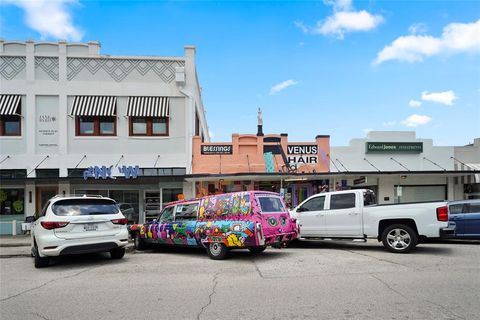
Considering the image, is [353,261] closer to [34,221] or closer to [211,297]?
[211,297]

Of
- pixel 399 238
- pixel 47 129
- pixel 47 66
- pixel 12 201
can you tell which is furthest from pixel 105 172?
pixel 399 238

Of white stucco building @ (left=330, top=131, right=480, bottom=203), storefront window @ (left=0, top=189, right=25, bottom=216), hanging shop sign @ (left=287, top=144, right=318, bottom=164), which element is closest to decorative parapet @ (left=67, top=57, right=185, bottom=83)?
storefront window @ (left=0, top=189, right=25, bottom=216)

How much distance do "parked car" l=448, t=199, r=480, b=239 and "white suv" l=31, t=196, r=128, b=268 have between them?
10277 millimetres

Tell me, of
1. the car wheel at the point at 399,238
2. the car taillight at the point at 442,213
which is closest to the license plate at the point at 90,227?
the car wheel at the point at 399,238

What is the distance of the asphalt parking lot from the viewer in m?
5.39

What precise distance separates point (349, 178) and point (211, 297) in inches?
524

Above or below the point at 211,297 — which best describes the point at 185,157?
above

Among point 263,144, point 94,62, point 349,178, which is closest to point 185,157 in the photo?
point 263,144

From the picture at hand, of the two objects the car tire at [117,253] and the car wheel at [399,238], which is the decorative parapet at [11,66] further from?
the car wheel at [399,238]

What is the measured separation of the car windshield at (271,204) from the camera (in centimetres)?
977

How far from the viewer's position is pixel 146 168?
723 inches

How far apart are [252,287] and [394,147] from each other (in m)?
14.8

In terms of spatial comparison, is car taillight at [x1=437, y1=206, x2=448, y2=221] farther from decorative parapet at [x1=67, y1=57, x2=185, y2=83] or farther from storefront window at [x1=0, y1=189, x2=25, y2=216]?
storefront window at [x1=0, y1=189, x2=25, y2=216]

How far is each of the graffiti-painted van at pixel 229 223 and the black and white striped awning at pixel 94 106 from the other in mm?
9121
